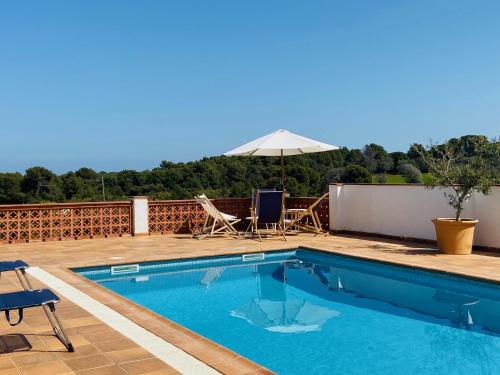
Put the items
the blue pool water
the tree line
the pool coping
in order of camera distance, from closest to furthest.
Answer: the pool coping
the blue pool water
the tree line

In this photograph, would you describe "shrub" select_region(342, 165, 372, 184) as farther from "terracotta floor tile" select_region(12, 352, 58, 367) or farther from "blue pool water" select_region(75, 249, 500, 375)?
"terracotta floor tile" select_region(12, 352, 58, 367)

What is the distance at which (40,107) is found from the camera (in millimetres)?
27781

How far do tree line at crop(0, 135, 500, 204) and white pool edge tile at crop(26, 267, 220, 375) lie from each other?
1147 cm

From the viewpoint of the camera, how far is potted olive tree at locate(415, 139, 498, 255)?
7.50 meters

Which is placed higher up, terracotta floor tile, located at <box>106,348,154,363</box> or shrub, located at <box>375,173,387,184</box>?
shrub, located at <box>375,173,387,184</box>

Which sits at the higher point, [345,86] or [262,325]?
[345,86]

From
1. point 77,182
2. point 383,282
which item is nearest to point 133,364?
point 383,282

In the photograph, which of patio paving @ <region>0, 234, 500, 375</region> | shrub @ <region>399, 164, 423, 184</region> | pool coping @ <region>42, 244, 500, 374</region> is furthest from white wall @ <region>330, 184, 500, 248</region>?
shrub @ <region>399, 164, 423, 184</region>

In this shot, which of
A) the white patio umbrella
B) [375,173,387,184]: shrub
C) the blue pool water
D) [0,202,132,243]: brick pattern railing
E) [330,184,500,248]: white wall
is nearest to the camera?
the blue pool water

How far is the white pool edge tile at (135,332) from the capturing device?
3047 mm

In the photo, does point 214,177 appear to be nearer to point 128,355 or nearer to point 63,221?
point 63,221

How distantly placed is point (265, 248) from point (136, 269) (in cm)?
233

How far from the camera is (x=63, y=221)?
32.1ft

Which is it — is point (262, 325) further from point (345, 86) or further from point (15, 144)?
point (15, 144)
